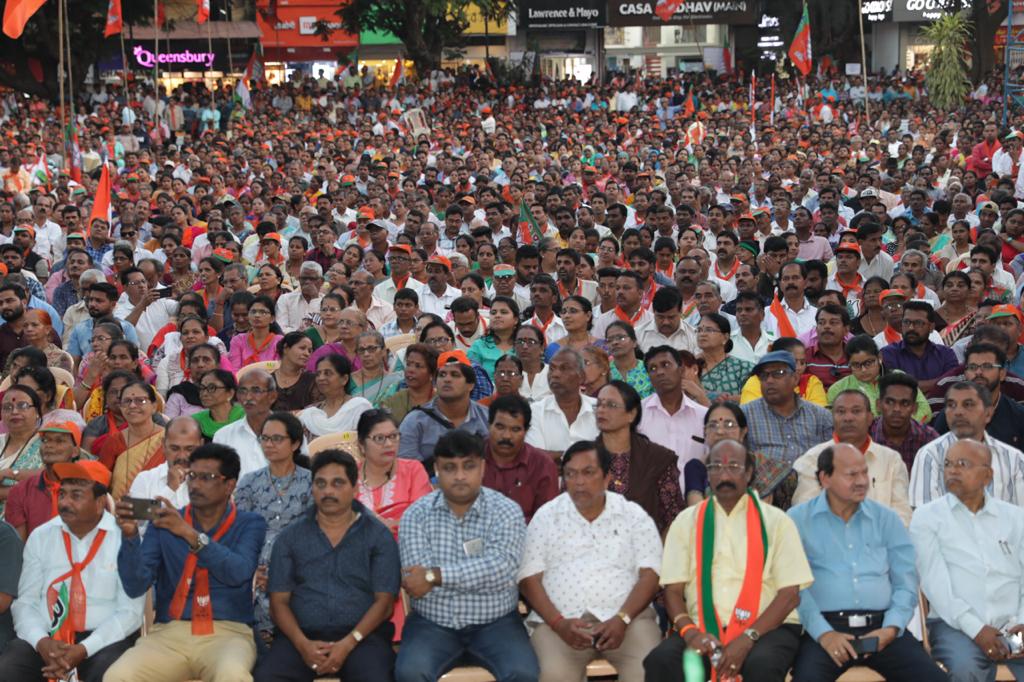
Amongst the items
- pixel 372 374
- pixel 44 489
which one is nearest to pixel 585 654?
pixel 44 489

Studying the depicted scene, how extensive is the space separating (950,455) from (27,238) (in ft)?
35.0

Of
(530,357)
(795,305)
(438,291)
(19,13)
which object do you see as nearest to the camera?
(530,357)

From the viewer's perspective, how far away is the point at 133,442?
7.20 m

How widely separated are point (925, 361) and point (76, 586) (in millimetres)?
5214

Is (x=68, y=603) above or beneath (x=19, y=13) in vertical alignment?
beneath

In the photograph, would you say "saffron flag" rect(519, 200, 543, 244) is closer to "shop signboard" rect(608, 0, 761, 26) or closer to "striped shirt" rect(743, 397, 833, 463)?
"striped shirt" rect(743, 397, 833, 463)

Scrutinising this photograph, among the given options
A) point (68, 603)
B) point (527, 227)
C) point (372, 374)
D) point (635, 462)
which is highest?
point (527, 227)

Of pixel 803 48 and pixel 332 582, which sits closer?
pixel 332 582

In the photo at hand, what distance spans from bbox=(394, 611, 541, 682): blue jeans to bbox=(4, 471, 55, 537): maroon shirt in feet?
6.29

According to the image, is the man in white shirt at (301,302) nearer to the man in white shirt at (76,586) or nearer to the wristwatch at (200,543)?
the man in white shirt at (76,586)

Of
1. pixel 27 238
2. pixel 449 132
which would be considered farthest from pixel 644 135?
pixel 27 238

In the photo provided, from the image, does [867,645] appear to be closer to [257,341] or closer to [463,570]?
[463,570]

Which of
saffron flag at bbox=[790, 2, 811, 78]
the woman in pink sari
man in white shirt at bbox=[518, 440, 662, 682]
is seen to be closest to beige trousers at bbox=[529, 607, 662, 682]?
man in white shirt at bbox=[518, 440, 662, 682]

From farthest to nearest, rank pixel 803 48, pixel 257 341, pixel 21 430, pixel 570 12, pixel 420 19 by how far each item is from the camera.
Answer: pixel 570 12 → pixel 420 19 → pixel 803 48 → pixel 257 341 → pixel 21 430
